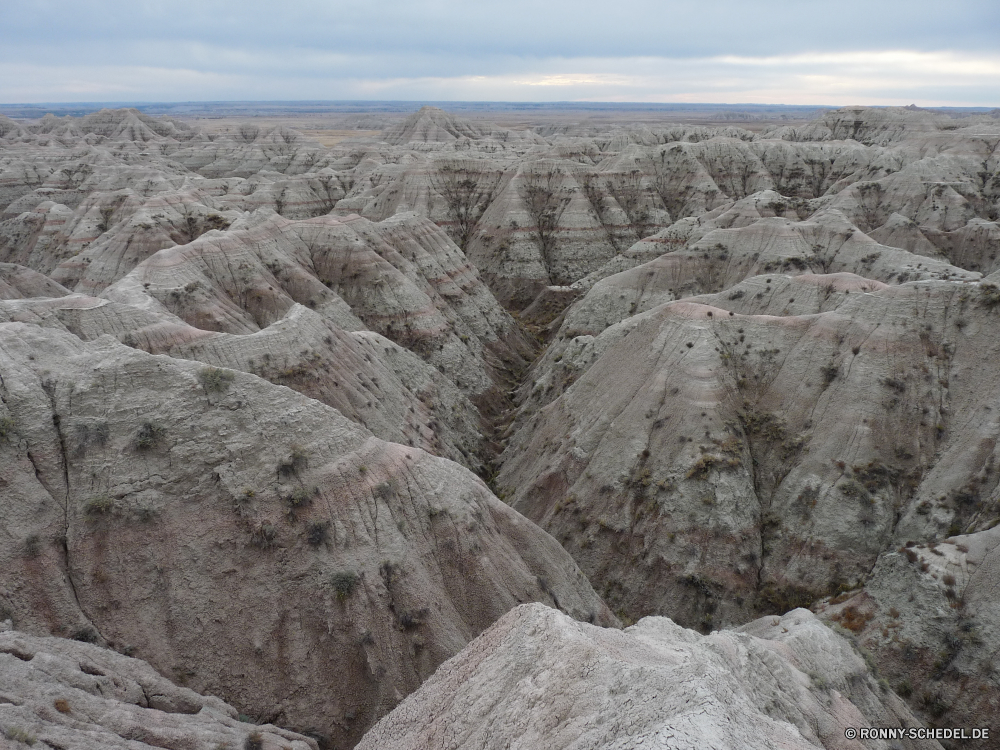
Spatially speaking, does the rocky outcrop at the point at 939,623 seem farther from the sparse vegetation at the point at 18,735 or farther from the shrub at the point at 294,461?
the sparse vegetation at the point at 18,735

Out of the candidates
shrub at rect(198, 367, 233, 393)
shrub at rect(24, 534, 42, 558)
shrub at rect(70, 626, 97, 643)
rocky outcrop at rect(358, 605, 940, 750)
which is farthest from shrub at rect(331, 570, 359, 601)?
shrub at rect(24, 534, 42, 558)

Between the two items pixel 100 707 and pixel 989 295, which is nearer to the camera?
pixel 100 707

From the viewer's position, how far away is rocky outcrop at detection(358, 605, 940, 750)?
12797mm

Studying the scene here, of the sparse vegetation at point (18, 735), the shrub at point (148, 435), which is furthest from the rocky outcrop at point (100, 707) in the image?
the shrub at point (148, 435)

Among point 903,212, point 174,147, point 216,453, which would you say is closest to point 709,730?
point 216,453

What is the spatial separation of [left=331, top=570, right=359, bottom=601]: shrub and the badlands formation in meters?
0.08

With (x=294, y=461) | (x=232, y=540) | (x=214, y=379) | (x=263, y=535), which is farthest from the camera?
(x=214, y=379)

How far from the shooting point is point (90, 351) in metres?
24.8

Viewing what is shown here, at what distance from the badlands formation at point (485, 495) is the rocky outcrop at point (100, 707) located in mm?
103

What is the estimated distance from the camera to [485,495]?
27.7m

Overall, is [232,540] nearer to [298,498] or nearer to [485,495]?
[298,498]

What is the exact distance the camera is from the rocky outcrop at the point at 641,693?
12797 mm

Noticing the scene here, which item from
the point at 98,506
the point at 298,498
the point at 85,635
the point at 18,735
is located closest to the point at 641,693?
the point at 18,735

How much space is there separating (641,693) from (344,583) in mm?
12626
